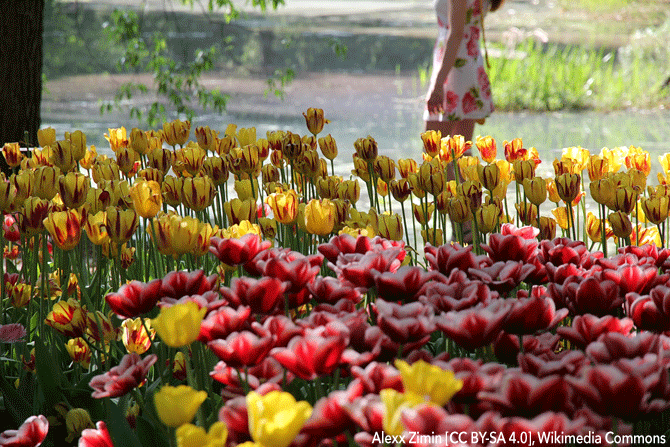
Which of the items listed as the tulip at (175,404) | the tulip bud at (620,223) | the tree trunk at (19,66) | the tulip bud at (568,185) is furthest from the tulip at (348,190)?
the tree trunk at (19,66)

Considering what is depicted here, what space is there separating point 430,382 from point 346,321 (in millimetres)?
213

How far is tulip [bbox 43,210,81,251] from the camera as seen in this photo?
1.31 metres

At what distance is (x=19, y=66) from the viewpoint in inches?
129

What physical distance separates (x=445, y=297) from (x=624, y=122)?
6828 millimetres

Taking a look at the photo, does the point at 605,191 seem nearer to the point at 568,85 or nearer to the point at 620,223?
the point at 620,223

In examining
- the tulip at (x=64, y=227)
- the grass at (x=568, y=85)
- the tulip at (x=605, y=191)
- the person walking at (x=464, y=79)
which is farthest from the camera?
the grass at (x=568, y=85)

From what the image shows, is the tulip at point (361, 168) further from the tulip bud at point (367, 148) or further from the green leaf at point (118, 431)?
the green leaf at point (118, 431)

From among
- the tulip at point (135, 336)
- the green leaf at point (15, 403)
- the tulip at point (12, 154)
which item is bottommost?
the green leaf at point (15, 403)

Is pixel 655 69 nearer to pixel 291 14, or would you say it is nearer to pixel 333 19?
pixel 333 19

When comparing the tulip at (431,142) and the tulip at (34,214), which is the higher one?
the tulip at (431,142)

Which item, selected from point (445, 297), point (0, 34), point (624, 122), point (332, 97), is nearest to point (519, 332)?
point (445, 297)

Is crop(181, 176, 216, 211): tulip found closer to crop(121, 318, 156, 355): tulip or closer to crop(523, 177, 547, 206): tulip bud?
crop(121, 318, 156, 355): tulip

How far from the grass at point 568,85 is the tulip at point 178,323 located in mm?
7633

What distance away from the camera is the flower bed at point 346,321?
29.1 inches
